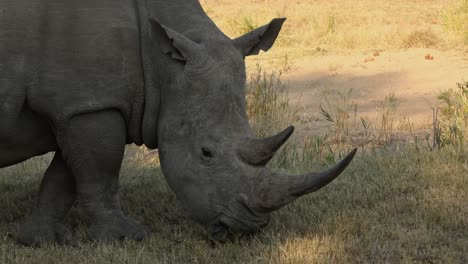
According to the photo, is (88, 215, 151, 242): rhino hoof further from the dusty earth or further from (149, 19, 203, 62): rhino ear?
the dusty earth

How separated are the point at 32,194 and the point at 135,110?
1.93m

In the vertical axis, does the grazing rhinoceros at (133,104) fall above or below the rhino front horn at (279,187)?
above

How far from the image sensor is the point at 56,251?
5.37 metres

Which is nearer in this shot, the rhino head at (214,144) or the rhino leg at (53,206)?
the rhino head at (214,144)

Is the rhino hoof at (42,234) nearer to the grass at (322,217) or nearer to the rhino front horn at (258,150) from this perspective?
the grass at (322,217)

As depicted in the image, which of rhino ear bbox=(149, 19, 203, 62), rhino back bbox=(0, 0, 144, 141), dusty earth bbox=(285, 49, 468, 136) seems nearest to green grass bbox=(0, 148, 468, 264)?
rhino back bbox=(0, 0, 144, 141)

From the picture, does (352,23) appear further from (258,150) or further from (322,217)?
(258,150)

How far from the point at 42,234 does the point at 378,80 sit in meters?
7.17

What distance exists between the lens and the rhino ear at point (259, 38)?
5.59 metres

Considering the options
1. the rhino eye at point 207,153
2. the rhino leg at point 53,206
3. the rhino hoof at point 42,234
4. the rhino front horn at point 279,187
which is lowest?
the rhino hoof at point 42,234

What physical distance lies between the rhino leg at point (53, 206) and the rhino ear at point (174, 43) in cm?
111

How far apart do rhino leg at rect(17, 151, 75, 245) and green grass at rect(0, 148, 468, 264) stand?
0.13 m

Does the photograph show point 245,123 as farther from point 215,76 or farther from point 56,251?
point 56,251

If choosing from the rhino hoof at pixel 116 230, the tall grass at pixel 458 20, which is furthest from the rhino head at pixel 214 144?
the tall grass at pixel 458 20
